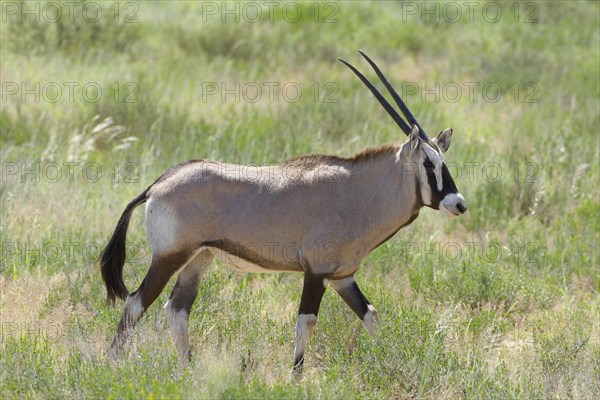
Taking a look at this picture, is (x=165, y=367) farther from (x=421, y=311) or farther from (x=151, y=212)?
(x=421, y=311)

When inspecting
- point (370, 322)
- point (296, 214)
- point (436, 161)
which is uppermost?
point (436, 161)

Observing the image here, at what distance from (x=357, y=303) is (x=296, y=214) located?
2.69ft

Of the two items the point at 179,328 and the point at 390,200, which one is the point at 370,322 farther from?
the point at 179,328

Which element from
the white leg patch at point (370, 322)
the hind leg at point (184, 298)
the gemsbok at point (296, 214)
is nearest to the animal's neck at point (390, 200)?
the gemsbok at point (296, 214)

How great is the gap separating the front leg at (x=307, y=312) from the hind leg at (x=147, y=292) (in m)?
0.83

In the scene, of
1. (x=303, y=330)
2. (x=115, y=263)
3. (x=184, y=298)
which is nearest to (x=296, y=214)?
(x=303, y=330)

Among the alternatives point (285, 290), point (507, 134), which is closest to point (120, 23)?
point (507, 134)

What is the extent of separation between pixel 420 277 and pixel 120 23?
9.99m

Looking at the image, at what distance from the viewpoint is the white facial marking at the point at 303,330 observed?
657 centimetres

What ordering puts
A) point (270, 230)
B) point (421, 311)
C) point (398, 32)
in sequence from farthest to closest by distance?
point (398, 32) < point (421, 311) < point (270, 230)

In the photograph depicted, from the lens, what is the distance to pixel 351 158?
6.94 meters

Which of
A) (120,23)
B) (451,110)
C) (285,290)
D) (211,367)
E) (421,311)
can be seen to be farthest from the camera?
(120,23)

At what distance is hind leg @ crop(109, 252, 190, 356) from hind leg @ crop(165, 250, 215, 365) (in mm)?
305

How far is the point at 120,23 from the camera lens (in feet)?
55.6
